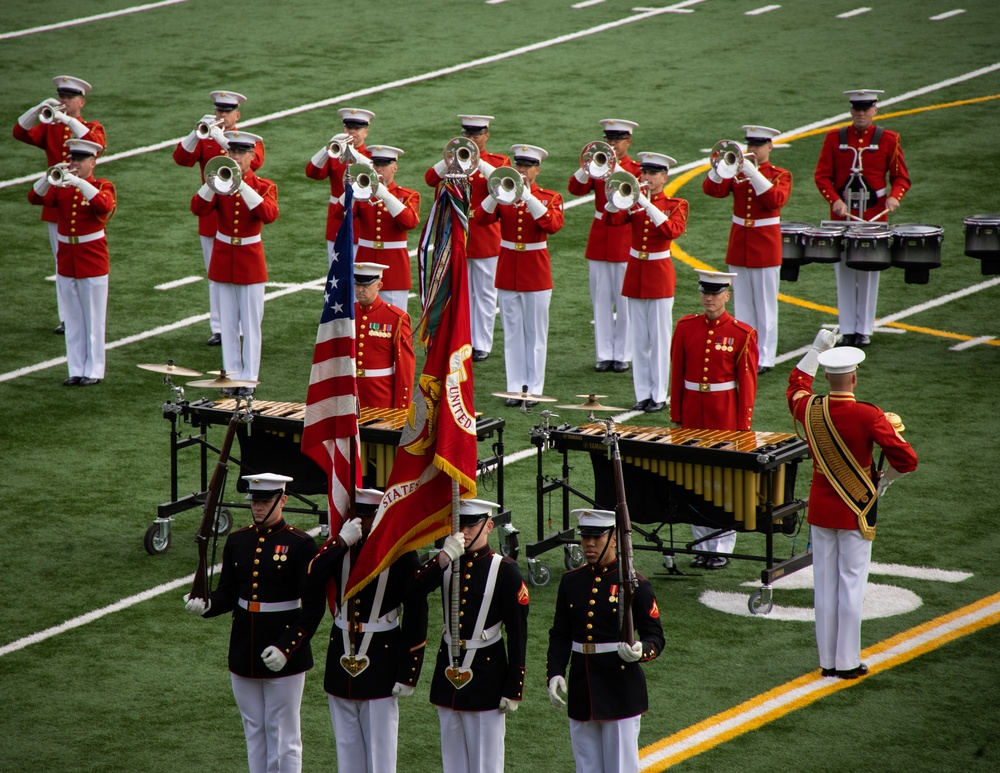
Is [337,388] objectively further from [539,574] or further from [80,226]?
[80,226]

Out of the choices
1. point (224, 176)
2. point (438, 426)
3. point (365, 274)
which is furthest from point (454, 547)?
point (224, 176)

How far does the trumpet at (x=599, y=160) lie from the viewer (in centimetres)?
1454

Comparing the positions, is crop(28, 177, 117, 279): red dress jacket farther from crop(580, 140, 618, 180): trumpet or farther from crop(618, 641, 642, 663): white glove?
crop(618, 641, 642, 663): white glove

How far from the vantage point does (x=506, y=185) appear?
14.2 m

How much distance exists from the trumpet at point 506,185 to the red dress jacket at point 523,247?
0.13 metres

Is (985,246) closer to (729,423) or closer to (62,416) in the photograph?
→ (729,423)

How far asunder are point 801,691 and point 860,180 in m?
7.86

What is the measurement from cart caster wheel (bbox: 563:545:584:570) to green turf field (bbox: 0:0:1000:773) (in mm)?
132

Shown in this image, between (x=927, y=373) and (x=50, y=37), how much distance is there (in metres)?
16.4

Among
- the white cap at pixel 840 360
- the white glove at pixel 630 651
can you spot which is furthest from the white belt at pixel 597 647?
the white cap at pixel 840 360

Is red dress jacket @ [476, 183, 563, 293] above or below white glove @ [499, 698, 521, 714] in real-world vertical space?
above

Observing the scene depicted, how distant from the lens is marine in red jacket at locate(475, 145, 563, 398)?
14305 millimetres

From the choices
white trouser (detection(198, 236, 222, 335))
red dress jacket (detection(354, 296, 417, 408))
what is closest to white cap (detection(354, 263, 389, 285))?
red dress jacket (detection(354, 296, 417, 408))

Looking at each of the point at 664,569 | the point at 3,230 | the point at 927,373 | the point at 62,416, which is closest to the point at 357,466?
the point at 664,569
